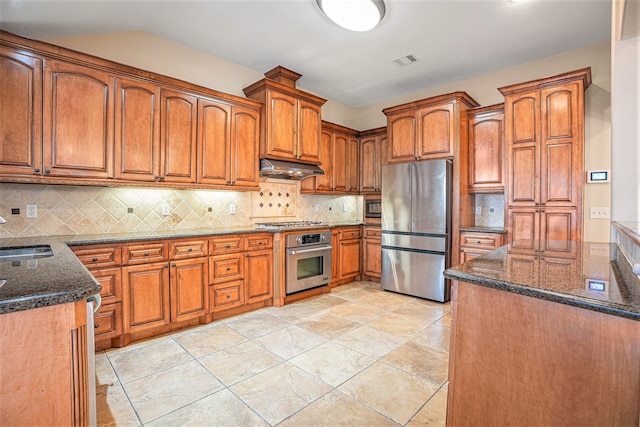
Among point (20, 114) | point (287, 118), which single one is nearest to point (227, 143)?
point (287, 118)

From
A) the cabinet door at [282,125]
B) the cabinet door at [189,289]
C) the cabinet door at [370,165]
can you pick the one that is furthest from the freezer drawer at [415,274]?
the cabinet door at [189,289]

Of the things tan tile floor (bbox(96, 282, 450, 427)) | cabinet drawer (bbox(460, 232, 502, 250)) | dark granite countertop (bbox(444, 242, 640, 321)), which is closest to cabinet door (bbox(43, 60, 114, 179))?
tan tile floor (bbox(96, 282, 450, 427))

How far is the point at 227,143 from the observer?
10.9 ft

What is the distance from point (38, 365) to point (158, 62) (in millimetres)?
3148

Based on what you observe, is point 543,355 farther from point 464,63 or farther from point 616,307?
point 464,63

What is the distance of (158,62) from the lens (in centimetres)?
317

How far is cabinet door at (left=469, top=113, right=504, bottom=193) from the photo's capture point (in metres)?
3.68

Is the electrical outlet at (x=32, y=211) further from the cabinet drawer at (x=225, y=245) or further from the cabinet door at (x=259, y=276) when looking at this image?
the cabinet door at (x=259, y=276)

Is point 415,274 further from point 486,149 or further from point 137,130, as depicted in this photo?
point 137,130

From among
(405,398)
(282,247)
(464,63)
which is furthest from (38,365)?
(464,63)

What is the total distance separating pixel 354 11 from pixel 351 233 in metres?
2.85

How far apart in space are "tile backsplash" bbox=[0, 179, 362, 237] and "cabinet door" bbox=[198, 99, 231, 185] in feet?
1.18

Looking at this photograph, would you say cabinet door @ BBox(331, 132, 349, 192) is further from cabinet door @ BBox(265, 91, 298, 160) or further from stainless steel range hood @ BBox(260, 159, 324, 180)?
cabinet door @ BBox(265, 91, 298, 160)

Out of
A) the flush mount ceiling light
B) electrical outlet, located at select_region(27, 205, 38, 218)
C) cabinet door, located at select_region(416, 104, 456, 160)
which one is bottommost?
electrical outlet, located at select_region(27, 205, 38, 218)
